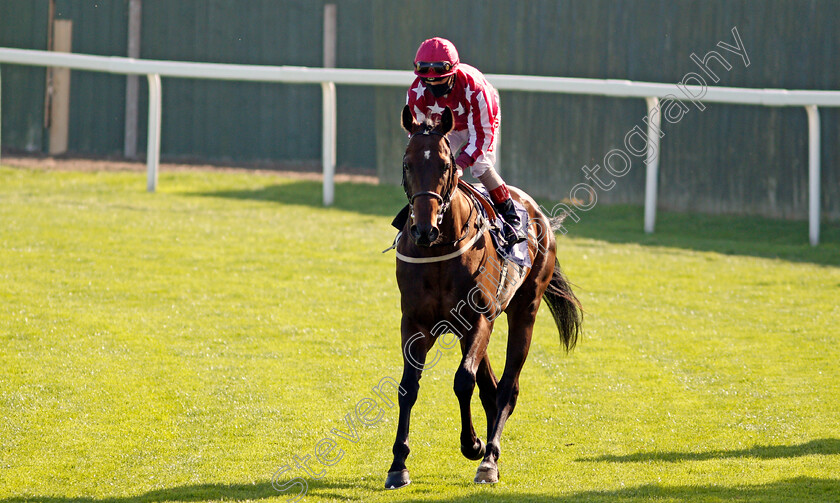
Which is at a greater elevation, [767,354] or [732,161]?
[732,161]

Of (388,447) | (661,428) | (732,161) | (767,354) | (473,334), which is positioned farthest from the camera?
(732,161)

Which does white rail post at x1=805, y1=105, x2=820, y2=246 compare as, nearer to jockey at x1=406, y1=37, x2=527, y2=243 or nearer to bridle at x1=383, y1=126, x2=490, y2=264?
jockey at x1=406, y1=37, x2=527, y2=243

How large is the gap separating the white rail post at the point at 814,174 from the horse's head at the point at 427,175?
8.14 m

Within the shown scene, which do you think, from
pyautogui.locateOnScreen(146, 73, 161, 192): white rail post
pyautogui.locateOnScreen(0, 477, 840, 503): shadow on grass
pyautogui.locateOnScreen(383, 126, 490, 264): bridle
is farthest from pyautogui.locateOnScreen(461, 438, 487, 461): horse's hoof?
pyautogui.locateOnScreen(146, 73, 161, 192): white rail post

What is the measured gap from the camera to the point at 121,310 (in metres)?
8.19

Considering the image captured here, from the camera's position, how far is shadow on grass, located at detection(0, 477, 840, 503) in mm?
4578

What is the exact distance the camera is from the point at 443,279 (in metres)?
4.76

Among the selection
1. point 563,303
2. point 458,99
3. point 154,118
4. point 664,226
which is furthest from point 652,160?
point 458,99

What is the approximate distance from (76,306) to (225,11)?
9.85 m

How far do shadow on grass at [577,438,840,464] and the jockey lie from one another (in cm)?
181

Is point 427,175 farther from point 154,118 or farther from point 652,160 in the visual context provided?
point 154,118

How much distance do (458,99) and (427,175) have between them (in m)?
0.80

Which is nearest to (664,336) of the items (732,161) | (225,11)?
(732,161)

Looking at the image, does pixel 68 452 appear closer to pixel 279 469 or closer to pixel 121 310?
pixel 279 469
